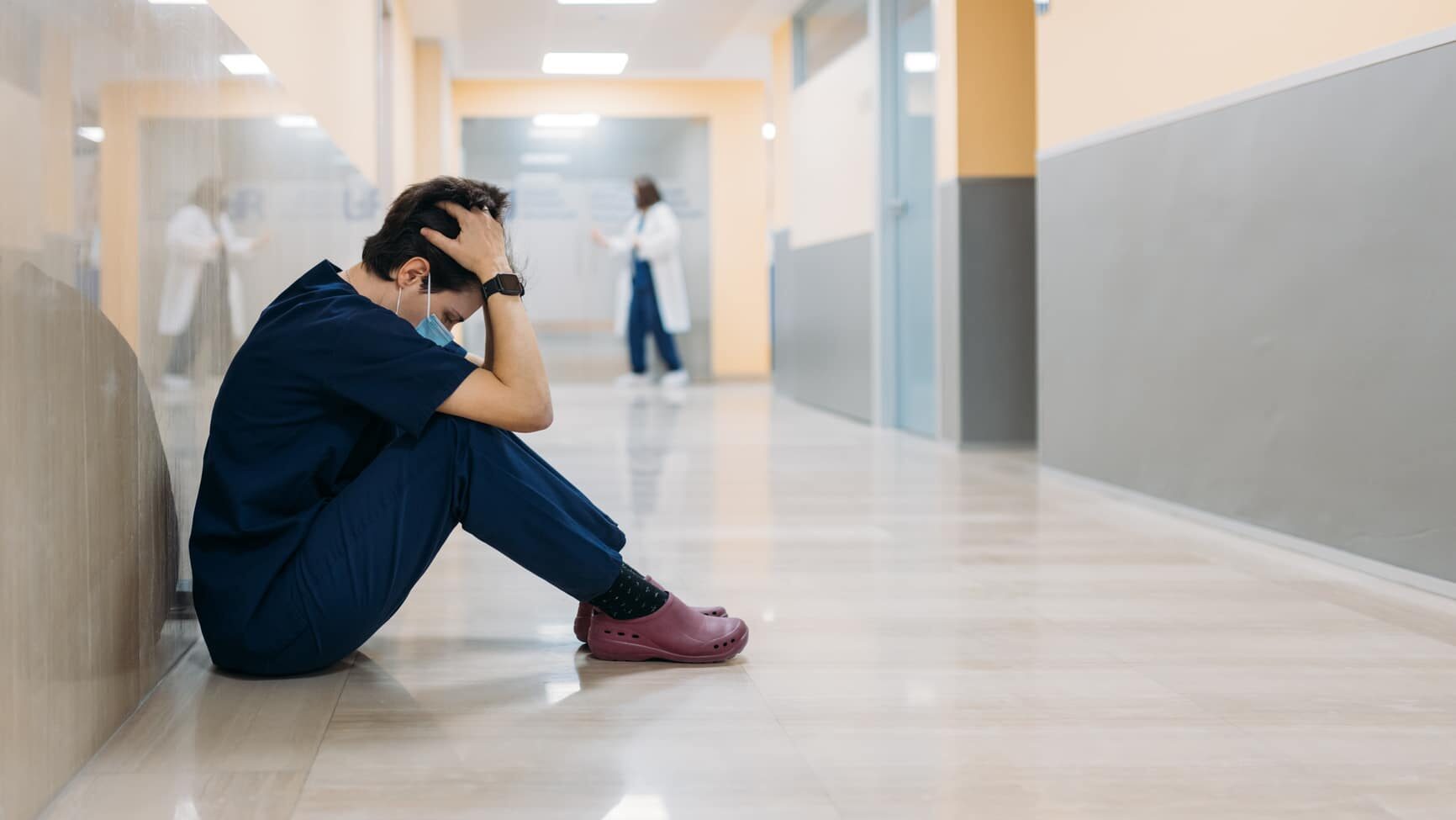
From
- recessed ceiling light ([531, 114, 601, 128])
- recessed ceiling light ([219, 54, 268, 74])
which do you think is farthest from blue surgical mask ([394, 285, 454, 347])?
recessed ceiling light ([531, 114, 601, 128])

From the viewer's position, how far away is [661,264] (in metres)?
11.8

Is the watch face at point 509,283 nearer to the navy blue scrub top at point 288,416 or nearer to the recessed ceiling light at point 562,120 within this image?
the navy blue scrub top at point 288,416

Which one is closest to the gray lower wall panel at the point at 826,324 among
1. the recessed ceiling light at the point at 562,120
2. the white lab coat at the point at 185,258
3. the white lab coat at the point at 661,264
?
the white lab coat at the point at 661,264

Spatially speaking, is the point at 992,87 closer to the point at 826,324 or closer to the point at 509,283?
the point at 826,324

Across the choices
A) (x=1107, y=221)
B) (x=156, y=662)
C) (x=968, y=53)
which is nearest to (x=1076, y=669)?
(x=156, y=662)

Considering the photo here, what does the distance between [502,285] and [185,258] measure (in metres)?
0.60

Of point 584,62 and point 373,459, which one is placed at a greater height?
point 584,62

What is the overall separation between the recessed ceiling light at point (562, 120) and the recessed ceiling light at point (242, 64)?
31.4ft

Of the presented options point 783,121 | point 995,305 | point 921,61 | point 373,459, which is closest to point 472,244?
point 373,459

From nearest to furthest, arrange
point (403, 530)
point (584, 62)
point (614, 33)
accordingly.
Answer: point (403, 530) → point (614, 33) → point (584, 62)

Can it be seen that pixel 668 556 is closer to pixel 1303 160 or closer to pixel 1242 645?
pixel 1242 645

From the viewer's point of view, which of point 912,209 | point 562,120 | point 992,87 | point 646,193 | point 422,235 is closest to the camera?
point 422,235

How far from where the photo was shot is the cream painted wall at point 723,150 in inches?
488

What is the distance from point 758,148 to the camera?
12.6 m
